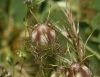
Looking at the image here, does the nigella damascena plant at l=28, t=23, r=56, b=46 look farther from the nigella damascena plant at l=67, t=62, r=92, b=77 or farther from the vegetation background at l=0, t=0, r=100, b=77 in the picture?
the vegetation background at l=0, t=0, r=100, b=77

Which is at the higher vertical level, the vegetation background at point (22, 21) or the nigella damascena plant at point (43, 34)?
the vegetation background at point (22, 21)

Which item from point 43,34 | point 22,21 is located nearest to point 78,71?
point 43,34

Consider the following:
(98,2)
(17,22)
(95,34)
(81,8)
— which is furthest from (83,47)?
(81,8)

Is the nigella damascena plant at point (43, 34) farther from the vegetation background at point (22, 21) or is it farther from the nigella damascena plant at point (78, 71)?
the vegetation background at point (22, 21)

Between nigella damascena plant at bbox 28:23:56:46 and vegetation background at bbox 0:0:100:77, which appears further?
vegetation background at bbox 0:0:100:77

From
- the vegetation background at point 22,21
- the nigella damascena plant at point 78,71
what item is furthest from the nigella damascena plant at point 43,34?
the vegetation background at point 22,21

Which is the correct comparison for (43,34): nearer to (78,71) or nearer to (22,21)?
(78,71)

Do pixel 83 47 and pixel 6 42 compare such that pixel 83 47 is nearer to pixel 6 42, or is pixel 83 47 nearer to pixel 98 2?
pixel 98 2

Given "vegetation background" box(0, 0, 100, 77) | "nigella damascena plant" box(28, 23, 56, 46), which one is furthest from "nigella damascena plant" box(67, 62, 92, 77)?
"vegetation background" box(0, 0, 100, 77)
